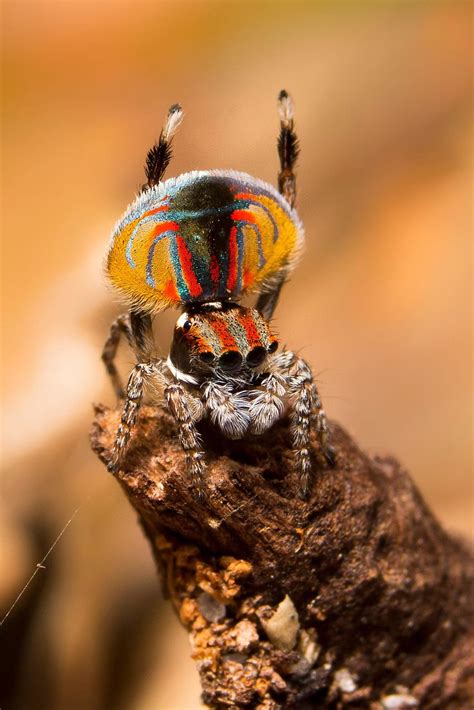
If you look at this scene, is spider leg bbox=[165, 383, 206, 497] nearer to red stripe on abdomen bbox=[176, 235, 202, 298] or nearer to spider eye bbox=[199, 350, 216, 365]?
spider eye bbox=[199, 350, 216, 365]

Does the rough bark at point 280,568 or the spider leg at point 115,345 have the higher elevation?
the spider leg at point 115,345

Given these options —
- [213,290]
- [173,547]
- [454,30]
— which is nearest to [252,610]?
[173,547]

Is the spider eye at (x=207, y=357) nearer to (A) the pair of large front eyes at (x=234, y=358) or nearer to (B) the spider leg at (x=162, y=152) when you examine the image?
(A) the pair of large front eyes at (x=234, y=358)

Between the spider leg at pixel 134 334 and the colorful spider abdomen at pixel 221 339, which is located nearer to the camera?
the colorful spider abdomen at pixel 221 339

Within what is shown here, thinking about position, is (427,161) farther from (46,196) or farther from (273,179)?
(273,179)

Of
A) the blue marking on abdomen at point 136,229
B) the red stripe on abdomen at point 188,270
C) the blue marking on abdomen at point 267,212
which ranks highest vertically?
the blue marking on abdomen at point 267,212

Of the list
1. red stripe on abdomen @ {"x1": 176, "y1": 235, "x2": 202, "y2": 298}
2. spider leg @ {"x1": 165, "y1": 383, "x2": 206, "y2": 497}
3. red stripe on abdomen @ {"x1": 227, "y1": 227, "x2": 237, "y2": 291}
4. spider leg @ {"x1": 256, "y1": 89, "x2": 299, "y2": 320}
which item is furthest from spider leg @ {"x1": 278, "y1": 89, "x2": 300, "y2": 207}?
spider leg @ {"x1": 165, "y1": 383, "x2": 206, "y2": 497}

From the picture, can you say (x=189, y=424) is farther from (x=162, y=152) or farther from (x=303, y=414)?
(x=162, y=152)

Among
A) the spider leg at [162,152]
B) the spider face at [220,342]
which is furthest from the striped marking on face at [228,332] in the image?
the spider leg at [162,152]

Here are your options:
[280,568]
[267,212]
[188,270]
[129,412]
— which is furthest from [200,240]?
Answer: [280,568]
